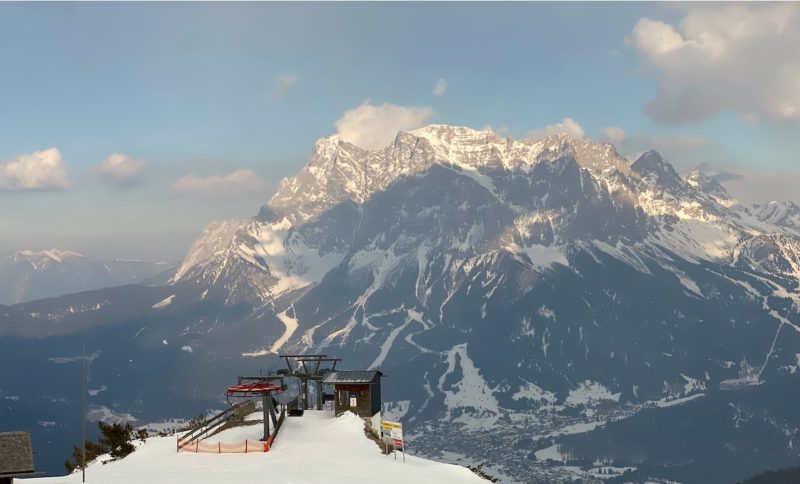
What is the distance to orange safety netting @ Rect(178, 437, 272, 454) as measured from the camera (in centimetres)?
6600

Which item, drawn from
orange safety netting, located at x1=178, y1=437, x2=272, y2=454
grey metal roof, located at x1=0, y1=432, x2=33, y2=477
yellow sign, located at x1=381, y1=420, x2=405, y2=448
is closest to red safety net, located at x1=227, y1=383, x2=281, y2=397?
orange safety netting, located at x1=178, y1=437, x2=272, y2=454

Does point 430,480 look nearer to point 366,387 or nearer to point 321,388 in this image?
point 366,387

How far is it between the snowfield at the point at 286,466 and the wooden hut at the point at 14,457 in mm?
4509

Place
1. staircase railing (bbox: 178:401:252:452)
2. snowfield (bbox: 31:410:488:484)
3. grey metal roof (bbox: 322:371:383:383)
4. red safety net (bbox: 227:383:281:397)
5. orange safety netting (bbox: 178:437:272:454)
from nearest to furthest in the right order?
snowfield (bbox: 31:410:488:484), orange safety netting (bbox: 178:437:272:454), staircase railing (bbox: 178:401:252:452), red safety net (bbox: 227:383:281:397), grey metal roof (bbox: 322:371:383:383)

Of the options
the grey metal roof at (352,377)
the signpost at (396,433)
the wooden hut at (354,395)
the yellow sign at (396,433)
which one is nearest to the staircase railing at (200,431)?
the grey metal roof at (352,377)

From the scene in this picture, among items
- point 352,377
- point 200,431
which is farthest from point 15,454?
point 352,377

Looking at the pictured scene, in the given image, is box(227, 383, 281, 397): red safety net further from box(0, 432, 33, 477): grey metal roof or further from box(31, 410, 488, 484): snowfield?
box(0, 432, 33, 477): grey metal roof

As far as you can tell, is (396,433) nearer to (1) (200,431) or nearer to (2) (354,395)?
(1) (200,431)

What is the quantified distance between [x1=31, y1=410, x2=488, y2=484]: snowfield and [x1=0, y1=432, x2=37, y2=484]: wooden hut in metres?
4.51

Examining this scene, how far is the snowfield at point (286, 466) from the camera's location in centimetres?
5381

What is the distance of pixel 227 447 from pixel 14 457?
20885 millimetres

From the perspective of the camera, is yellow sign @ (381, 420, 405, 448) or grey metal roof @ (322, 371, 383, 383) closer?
yellow sign @ (381, 420, 405, 448)

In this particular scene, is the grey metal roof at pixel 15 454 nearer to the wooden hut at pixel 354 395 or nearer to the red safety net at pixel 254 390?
the red safety net at pixel 254 390

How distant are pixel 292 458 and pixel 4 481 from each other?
20675mm
